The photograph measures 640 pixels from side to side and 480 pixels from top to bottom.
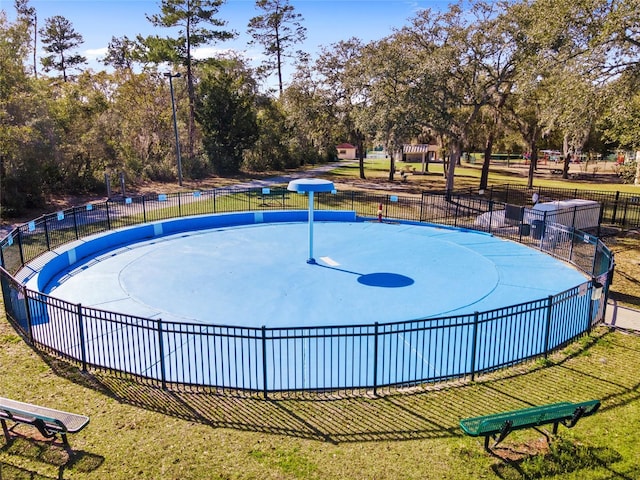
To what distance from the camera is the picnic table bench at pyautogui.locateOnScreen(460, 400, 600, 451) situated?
5988mm

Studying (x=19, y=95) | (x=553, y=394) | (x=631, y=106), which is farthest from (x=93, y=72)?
(x=553, y=394)

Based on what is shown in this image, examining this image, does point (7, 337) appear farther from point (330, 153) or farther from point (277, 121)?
point (330, 153)

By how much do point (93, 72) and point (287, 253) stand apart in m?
32.1

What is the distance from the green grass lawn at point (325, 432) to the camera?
593 cm

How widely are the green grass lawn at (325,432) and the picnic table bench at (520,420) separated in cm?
36

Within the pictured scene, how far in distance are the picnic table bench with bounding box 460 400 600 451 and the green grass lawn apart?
362 mm

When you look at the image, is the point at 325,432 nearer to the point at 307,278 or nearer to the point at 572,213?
the point at 307,278

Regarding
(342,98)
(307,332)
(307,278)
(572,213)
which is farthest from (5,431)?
(342,98)

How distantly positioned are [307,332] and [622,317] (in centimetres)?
764

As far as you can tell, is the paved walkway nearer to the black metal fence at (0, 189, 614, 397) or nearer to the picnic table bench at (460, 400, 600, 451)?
the black metal fence at (0, 189, 614, 397)

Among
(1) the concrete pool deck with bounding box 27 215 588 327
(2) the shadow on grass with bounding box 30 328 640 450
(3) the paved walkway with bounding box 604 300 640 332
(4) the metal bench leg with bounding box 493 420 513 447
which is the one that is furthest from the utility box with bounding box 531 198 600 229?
(4) the metal bench leg with bounding box 493 420 513 447

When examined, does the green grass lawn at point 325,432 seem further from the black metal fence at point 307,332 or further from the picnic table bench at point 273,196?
the picnic table bench at point 273,196

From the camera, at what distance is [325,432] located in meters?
6.82

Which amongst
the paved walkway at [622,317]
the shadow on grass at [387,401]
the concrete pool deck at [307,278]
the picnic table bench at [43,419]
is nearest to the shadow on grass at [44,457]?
the picnic table bench at [43,419]
